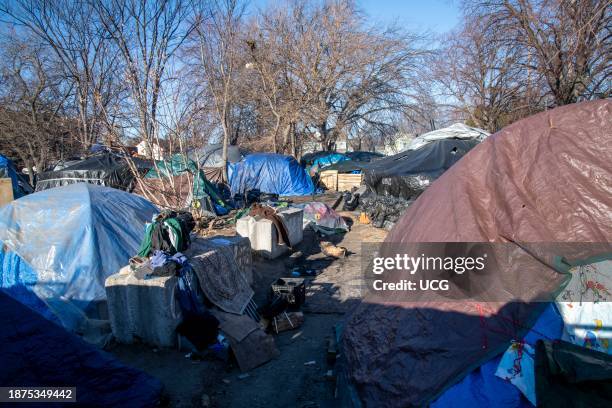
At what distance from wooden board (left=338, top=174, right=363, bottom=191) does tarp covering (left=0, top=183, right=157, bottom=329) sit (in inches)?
581

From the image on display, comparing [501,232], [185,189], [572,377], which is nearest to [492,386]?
[572,377]

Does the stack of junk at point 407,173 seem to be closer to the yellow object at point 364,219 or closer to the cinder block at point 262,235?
the yellow object at point 364,219

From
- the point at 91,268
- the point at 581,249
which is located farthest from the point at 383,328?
the point at 91,268

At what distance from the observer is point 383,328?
12.3 feet

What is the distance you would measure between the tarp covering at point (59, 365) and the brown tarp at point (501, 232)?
2172 mm

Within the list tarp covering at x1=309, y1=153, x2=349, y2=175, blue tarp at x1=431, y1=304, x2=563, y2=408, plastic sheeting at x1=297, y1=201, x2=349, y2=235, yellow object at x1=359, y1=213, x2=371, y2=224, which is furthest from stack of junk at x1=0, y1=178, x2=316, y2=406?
tarp covering at x1=309, y1=153, x2=349, y2=175

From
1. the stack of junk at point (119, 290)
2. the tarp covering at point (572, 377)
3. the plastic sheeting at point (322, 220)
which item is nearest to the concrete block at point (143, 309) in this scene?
the stack of junk at point (119, 290)

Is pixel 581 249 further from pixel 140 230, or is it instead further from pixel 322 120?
pixel 322 120

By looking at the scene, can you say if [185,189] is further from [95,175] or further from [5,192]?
[5,192]

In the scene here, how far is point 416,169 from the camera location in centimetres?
1192

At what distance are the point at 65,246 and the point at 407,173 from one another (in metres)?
8.97

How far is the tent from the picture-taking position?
42.2 ft

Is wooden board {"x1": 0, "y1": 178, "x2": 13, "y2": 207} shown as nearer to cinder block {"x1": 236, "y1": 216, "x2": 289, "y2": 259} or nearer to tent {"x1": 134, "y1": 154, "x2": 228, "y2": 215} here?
tent {"x1": 134, "y1": 154, "x2": 228, "y2": 215}

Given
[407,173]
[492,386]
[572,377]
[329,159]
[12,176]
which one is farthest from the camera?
[329,159]
